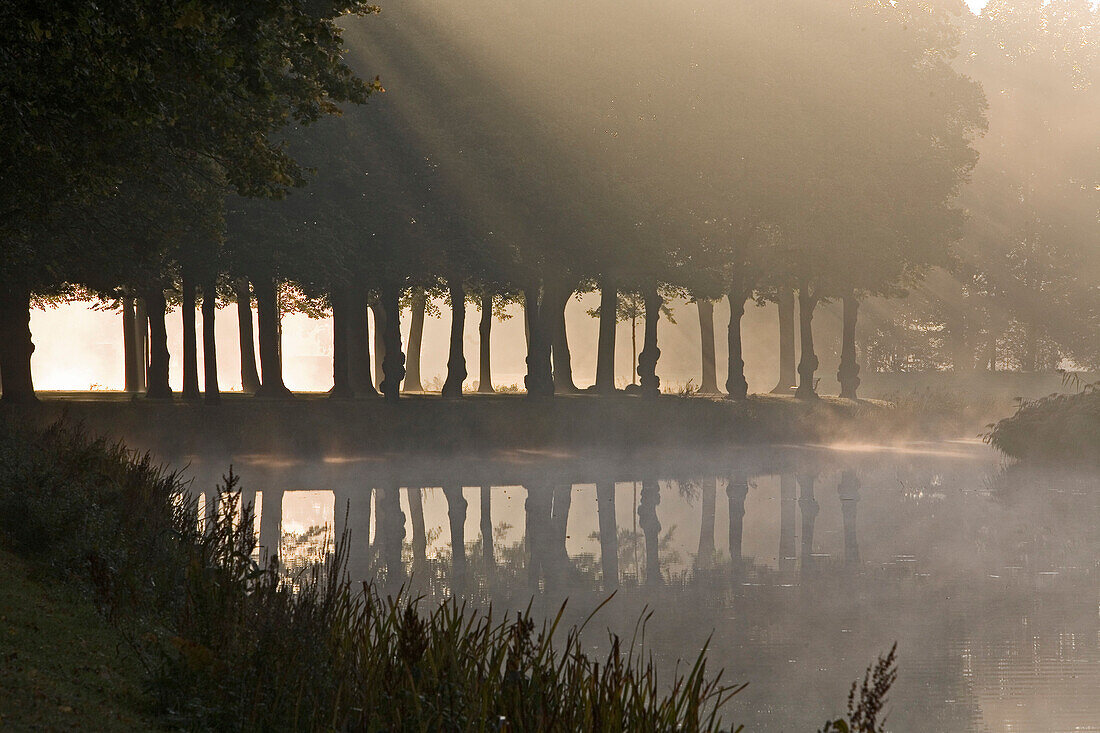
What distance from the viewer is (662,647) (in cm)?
1337

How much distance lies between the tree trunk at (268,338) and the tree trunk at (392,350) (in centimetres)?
351

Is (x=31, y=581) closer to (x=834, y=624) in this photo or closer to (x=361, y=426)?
(x=834, y=624)

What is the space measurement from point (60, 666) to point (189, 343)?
117ft

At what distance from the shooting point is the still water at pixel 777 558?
482 inches

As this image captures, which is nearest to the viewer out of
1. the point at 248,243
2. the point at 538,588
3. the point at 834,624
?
the point at 834,624

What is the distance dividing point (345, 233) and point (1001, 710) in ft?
110

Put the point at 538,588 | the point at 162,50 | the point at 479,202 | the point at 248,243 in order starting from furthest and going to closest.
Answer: the point at 479,202 → the point at 248,243 → the point at 538,588 → the point at 162,50

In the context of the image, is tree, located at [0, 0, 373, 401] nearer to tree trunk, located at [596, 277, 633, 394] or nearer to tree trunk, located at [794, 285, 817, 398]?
tree trunk, located at [596, 277, 633, 394]

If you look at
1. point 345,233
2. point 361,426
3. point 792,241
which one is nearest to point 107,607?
point 361,426

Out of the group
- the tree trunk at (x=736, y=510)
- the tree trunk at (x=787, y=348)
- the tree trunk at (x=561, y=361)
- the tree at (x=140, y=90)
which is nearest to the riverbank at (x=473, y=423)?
the tree trunk at (x=561, y=361)

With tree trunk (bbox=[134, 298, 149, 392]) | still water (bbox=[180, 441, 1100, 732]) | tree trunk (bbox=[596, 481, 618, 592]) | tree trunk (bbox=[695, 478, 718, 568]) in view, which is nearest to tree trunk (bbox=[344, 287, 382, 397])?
tree trunk (bbox=[134, 298, 149, 392])

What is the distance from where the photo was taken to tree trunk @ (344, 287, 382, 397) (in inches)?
1864

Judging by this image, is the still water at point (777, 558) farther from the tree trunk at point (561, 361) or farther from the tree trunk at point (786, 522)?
the tree trunk at point (561, 361)

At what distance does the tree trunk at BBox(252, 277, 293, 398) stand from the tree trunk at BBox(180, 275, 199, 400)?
2289 mm
